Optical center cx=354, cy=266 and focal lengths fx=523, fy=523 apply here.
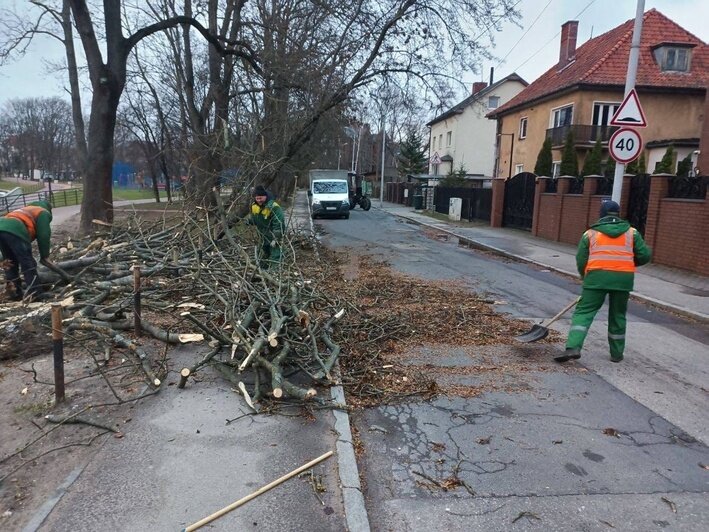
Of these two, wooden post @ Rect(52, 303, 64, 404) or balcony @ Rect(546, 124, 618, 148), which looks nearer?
wooden post @ Rect(52, 303, 64, 404)

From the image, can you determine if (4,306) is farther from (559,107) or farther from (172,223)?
(559,107)

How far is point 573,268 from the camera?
12.4m

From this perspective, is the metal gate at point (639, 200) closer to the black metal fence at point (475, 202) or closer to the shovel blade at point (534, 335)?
the shovel blade at point (534, 335)

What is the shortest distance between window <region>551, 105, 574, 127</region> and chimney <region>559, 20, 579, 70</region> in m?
5.04

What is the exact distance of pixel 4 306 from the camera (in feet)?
20.8

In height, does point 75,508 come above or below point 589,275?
below

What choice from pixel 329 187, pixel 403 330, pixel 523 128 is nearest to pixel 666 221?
pixel 403 330

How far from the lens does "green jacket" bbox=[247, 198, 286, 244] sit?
864cm

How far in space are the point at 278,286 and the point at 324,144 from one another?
2836 cm

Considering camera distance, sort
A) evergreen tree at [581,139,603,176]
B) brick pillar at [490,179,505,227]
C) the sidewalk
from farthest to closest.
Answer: evergreen tree at [581,139,603,176]
brick pillar at [490,179,505,227]
the sidewalk

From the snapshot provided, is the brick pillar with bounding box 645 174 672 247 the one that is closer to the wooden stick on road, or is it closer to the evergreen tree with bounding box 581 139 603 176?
the wooden stick on road

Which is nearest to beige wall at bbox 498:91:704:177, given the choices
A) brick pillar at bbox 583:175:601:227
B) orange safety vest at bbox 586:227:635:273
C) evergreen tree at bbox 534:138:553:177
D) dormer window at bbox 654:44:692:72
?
dormer window at bbox 654:44:692:72

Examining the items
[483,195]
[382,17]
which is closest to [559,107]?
[483,195]

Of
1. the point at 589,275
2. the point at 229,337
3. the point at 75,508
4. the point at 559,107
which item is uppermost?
the point at 559,107
